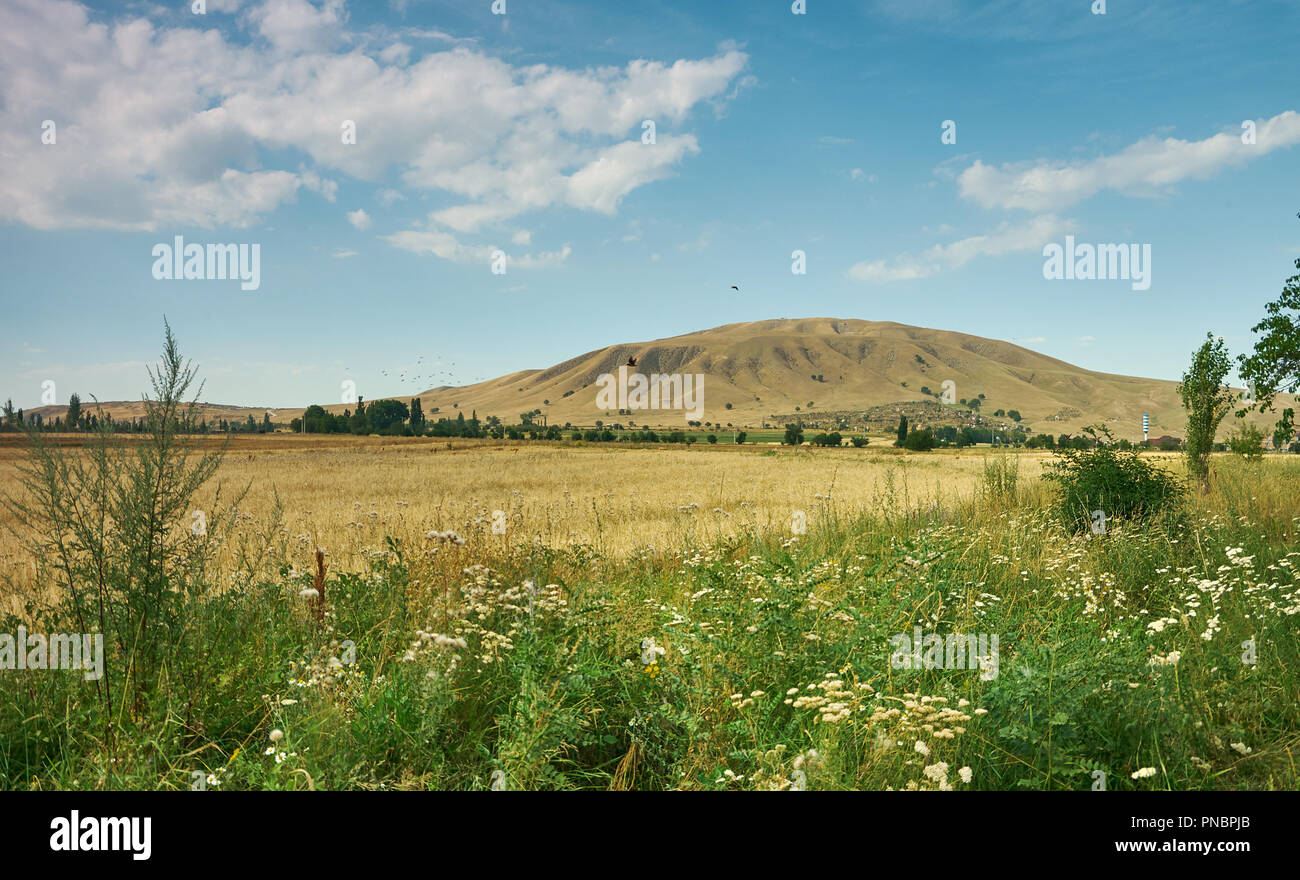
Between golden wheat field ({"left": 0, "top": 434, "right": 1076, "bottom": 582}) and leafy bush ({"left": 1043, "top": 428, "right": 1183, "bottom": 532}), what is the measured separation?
223cm

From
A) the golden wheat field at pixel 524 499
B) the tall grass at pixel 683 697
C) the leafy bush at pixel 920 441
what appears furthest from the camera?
the leafy bush at pixel 920 441

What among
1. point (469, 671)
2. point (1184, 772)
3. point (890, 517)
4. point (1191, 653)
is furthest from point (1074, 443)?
point (469, 671)

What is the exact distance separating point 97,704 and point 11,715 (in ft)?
1.39

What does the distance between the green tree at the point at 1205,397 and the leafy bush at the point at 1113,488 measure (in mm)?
7534

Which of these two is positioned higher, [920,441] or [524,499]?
[920,441]

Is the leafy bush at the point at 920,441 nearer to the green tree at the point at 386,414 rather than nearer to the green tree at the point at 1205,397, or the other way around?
the green tree at the point at 1205,397

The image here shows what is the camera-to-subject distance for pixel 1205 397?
1891 cm

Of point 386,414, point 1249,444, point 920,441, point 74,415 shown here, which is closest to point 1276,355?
point 1249,444

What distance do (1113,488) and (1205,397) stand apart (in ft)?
36.4

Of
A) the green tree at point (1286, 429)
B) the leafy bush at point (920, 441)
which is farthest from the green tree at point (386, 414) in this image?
the green tree at point (1286, 429)

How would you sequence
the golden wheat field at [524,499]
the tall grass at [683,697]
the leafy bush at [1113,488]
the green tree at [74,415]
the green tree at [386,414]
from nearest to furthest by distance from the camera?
the tall grass at [683,697], the green tree at [74,415], the leafy bush at [1113,488], the golden wheat field at [524,499], the green tree at [386,414]

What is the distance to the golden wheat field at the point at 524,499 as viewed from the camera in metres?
11.9

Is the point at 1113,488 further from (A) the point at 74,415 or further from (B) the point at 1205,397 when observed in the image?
(A) the point at 74,415
